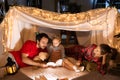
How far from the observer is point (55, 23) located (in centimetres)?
222

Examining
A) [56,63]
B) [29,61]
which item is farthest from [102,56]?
[29,61]

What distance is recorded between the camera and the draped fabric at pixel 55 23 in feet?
6.89

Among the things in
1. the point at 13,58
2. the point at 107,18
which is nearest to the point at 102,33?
the point at 107,18

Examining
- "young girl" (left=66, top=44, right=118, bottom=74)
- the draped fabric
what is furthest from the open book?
the draped fabric

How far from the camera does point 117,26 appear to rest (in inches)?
79.8

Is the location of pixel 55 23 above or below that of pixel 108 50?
above

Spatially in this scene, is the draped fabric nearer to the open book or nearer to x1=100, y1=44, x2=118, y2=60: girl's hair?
x1=100, y1=44, x2=118, y2=60: girl's hair

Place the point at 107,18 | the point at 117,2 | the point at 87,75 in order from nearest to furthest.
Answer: the point at 87,75 < the point at 107,18 < the point at 117,2

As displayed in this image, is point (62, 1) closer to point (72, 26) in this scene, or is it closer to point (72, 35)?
point (72, 35)

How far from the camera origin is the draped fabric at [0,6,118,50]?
2.10 m

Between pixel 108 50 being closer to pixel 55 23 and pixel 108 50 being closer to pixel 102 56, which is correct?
pixel 102 56

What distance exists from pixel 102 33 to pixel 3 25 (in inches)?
46.5

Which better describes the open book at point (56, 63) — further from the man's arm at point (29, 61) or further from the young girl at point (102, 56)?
the young girl at point (102, 56)

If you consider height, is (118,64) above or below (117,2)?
below
